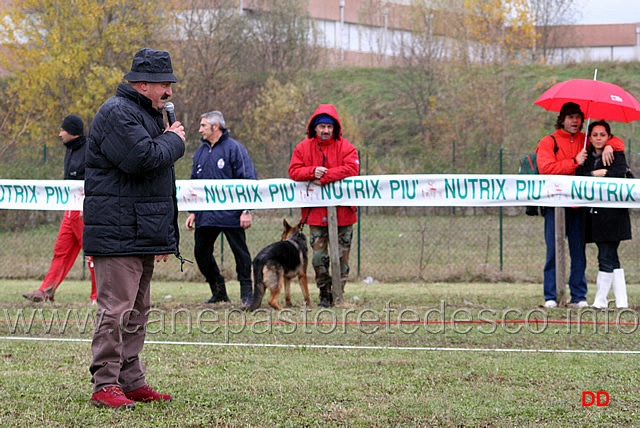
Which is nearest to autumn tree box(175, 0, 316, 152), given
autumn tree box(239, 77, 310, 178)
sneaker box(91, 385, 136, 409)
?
autumn tree box(239, 77, 310, 178)

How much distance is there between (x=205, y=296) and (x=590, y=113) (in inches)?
213

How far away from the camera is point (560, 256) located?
9719mm

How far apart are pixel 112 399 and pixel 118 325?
1.37 ft

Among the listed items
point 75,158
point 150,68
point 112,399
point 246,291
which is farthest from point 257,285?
point 150,68

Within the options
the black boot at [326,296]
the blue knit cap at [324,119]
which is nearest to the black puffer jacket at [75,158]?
the blue knit cap at [324,119]

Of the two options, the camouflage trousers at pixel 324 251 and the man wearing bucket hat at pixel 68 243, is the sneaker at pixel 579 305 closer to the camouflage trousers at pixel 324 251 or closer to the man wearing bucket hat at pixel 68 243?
Answer: the camouflage trousers at pixel 324 251

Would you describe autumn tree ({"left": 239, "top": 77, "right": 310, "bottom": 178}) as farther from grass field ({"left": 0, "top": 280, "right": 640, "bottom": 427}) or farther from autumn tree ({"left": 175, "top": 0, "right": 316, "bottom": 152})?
grass field ({"left": 0, "top": 280, "right": 640, "bottom": 427})

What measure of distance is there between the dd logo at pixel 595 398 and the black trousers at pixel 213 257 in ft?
17.6

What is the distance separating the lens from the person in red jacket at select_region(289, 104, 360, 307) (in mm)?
9938

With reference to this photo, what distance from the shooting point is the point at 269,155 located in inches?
794

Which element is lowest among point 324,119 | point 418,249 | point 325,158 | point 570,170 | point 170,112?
point 418,249

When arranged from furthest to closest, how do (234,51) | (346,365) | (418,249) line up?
(234,51)
(418,249)
(346,365)

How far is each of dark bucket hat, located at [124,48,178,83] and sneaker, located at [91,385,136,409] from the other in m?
1.79

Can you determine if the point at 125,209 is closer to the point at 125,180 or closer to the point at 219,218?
the point at 125,180
